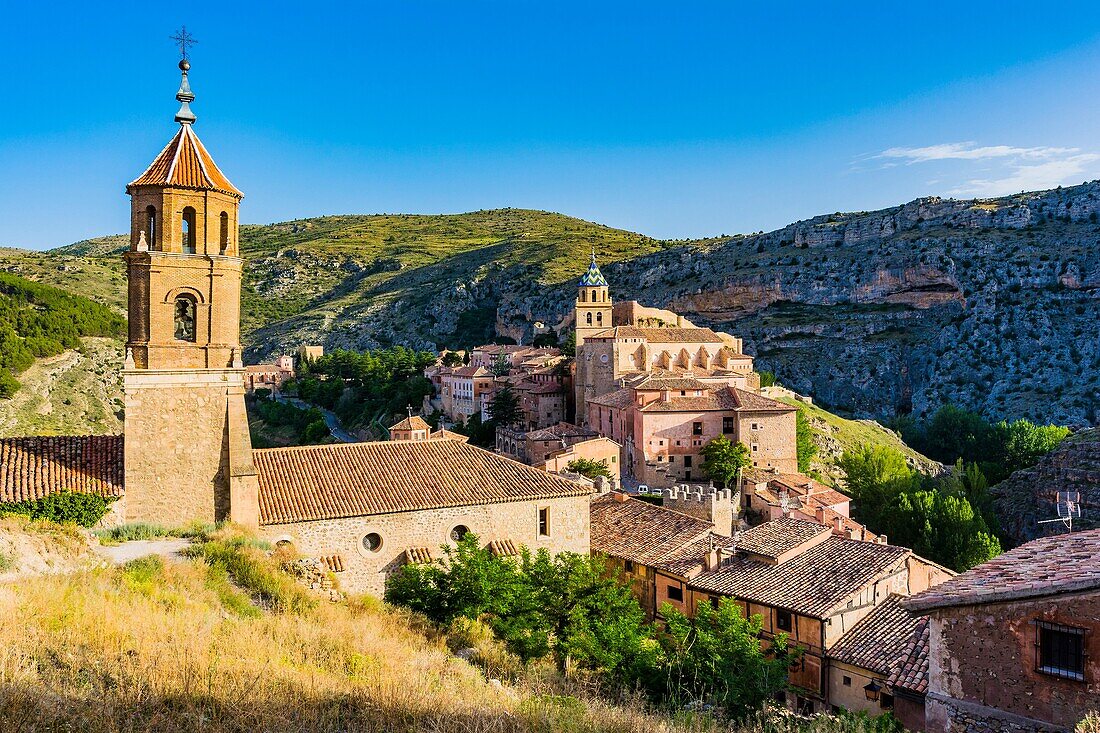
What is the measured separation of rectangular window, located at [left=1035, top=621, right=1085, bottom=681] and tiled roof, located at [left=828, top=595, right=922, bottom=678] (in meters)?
8.22

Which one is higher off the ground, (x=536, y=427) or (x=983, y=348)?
(x=983, y=348)

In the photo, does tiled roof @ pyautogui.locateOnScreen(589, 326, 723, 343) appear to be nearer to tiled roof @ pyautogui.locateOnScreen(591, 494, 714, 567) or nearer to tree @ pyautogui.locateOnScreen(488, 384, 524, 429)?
tree @ pyautogui.locateOnScreen(488, 384, 524, 429)

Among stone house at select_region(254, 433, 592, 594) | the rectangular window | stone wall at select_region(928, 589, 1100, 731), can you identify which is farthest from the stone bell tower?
the rectangular window

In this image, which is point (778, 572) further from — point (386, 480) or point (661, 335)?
point (661, 335)

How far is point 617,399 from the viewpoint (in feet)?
146

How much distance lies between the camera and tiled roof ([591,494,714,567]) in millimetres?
22484

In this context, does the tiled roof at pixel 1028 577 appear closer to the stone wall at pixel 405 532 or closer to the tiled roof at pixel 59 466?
the stone wall at pixel 405 532

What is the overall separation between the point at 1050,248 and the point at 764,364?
Result: 125ft

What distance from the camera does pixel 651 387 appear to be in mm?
42469

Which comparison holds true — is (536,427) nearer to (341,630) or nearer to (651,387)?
Result: (651,387)

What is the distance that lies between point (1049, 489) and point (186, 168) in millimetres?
50135

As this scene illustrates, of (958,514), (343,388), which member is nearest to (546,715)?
(958,514)

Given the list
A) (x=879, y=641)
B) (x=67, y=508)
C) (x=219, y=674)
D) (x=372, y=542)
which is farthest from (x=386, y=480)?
(x=879, y=641)

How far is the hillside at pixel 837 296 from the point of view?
7975cm
